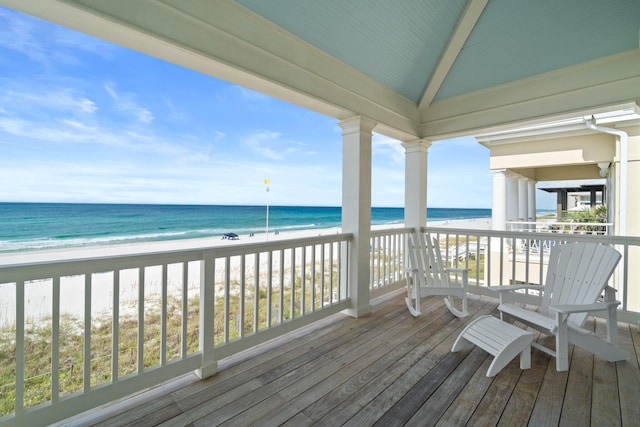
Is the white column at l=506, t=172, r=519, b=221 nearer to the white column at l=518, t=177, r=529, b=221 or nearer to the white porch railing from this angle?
the white column at l=518, t=177, r=529, b=221

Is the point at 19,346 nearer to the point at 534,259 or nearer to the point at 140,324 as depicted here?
the point at 140,324

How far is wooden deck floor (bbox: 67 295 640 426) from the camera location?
1.62m

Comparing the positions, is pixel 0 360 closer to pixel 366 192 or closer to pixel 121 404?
pixel 121 404

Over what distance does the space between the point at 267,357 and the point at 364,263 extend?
1.52 metres

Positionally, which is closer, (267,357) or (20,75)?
(267,357)

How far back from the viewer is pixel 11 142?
622 inches

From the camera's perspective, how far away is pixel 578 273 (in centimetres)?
240

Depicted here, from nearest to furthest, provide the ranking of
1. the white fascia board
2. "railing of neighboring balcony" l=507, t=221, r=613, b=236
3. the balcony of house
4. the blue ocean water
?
1. the balcony of house
2. the white fascia board
3. "railing of neighboring balcony" l=507, t=221, r=613, b=236
4. the blue ocean water

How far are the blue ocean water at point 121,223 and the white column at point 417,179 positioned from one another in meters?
16.3

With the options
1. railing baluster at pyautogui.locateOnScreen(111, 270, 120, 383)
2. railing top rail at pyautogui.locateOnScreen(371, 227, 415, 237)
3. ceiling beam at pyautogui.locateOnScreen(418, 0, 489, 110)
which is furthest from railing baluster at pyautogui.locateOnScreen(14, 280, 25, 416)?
ceiling beam at pyautogui.locateOnScreen(418, 0, 489, 110)

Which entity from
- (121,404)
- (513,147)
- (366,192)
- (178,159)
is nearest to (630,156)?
(513,147)

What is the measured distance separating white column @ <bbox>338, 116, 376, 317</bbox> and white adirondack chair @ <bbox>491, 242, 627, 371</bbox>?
1.36 m

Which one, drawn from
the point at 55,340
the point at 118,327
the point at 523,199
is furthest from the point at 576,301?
the point at 523,199

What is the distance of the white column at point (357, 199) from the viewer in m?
3.21
